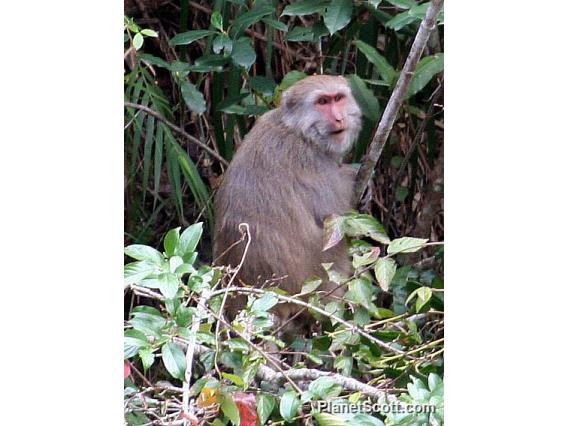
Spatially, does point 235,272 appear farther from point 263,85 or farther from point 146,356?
point 263,85

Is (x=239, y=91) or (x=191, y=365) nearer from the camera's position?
(x=191, y=365)

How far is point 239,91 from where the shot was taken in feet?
13.5

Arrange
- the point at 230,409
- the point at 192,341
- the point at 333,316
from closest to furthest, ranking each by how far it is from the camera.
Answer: the point at 192,341, the point at 230,409, the point at 333,316

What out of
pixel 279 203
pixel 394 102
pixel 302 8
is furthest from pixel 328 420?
pixel 302 8

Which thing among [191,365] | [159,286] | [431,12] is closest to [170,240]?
[159,286]

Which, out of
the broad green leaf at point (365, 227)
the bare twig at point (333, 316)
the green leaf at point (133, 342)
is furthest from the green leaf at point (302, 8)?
the green leaf at point (133, 342)

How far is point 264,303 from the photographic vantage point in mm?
3672

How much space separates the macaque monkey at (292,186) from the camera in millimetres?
4188

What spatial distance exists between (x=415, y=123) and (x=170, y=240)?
92 cm

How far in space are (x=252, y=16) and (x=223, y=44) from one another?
0.44ft

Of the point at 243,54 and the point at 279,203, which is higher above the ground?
the point at 243,54

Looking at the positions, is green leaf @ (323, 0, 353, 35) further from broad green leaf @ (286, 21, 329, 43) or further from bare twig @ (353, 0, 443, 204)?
bare twig @ (353, 0, 443, 204)

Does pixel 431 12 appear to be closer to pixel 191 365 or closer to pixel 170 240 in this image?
pixel 170 240

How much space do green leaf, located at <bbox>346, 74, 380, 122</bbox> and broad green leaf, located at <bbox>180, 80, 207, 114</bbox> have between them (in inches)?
20.1
